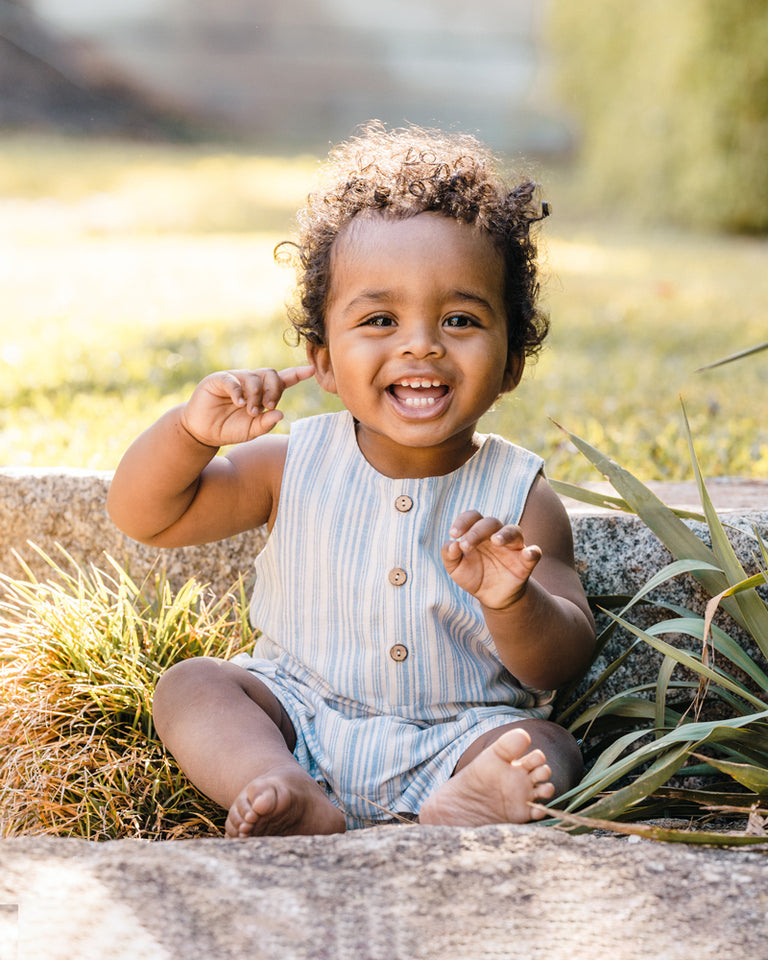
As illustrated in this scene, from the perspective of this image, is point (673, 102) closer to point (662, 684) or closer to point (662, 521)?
point (662, 521)

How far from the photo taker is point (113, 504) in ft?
6.84

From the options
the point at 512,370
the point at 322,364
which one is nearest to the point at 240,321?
the point at 322,364

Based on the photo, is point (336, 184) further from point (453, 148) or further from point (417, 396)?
point (417, 396)

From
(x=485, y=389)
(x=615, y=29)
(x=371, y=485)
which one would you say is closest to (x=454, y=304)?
(x=485, y=389)

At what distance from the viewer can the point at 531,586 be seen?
1.75m

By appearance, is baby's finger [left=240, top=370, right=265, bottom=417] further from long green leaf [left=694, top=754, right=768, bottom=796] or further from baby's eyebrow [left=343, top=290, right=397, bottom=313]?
long green leaf [left=694, top=754, right=768, bottom=796]

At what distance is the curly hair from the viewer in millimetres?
2008

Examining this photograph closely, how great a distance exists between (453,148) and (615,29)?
1245 centimetres

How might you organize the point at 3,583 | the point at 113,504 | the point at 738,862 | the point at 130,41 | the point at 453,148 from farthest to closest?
1. the point at 130,41
2. the point at 3,583
3. the point at 453,148
4. the point at 113,504
5. the point at 738,862

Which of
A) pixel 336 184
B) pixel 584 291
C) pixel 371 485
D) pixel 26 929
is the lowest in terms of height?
pixel 26 929

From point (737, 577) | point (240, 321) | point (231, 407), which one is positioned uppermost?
point (240, 321)

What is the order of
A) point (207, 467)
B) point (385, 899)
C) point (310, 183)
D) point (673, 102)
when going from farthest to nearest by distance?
point (673, 102), point (310, 183), point (207, 467), point (385, 899)

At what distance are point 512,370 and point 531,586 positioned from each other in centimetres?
55

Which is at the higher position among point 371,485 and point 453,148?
point 453,148
